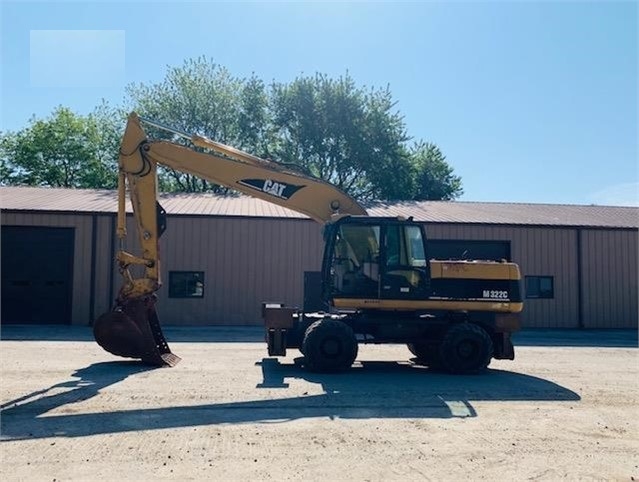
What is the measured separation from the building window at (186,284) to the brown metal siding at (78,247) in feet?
8.91

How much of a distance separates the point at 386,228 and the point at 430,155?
36654mm

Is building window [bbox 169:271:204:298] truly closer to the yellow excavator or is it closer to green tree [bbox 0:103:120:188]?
the yellow excavator

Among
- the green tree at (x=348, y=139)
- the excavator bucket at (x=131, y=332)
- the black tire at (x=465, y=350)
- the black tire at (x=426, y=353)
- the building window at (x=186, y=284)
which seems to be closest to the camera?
the excavator bucket at (x=131, y=332)

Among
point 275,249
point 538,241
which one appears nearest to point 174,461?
point 275,249

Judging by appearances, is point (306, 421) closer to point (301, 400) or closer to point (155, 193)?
point (301, 400)

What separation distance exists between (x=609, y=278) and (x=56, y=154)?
4027 centimetres

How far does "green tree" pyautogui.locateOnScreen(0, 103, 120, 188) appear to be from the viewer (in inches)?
1672

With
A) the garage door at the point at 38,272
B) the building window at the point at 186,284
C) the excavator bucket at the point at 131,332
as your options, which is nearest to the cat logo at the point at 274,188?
the excavator bucket at the point at 131,332

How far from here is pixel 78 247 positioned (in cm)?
1825

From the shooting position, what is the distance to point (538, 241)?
20.3 m

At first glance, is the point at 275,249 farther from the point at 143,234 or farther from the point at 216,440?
the point at 216,440

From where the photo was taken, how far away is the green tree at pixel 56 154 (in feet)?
139

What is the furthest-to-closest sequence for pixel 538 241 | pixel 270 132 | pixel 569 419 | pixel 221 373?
1. pixel 270 132
2. pixel 538 241
3. pixel 221 373
4. pixel 569 419

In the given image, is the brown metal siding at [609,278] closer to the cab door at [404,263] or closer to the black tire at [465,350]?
the black tire at [465,350]
